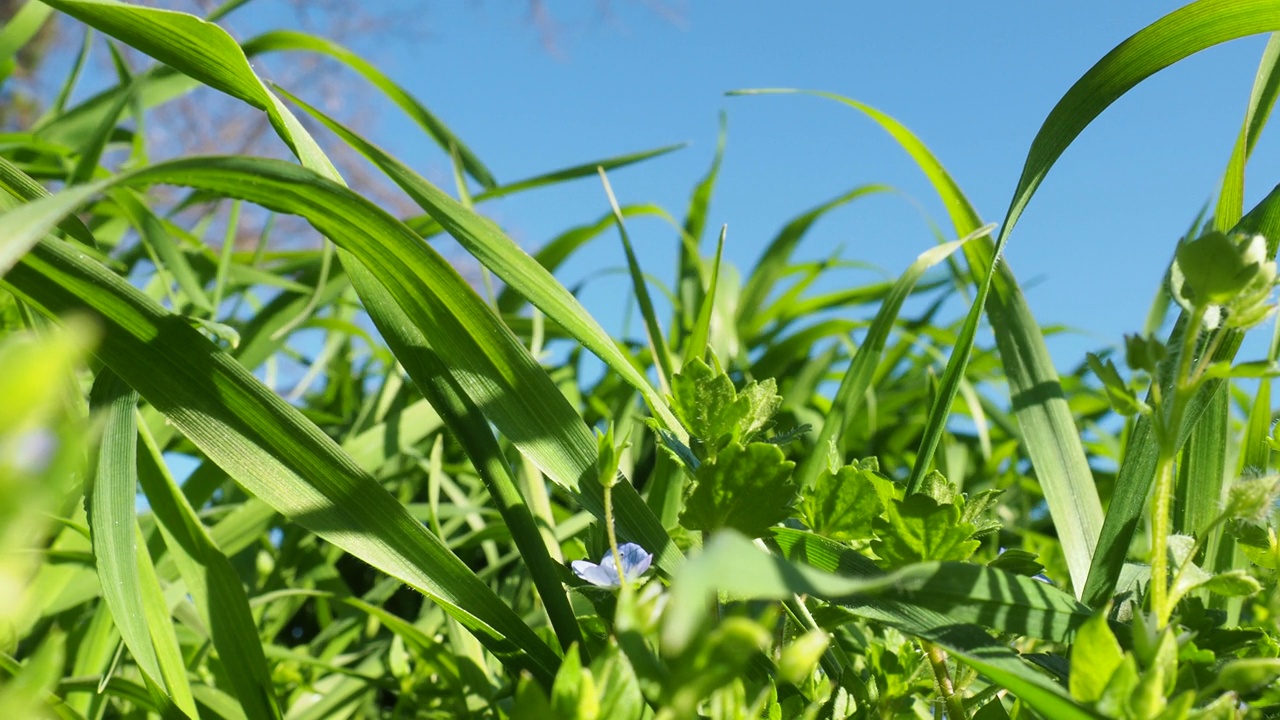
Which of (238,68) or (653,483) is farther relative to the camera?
(653,483)

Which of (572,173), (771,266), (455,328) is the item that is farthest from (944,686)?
(771,266)

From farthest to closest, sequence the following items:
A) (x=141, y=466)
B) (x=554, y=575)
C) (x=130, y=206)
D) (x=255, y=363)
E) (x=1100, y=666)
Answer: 1. (x=255, y=363)
2. (x=130, y=206)
3. (x=141, y=466)
4. (x=554, y=575)
5. (x=1100, y=666)

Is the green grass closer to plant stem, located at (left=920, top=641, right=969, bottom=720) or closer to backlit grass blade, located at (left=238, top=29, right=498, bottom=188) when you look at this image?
plant stem, located at (left=920, top=641, right=969, bottom=720)

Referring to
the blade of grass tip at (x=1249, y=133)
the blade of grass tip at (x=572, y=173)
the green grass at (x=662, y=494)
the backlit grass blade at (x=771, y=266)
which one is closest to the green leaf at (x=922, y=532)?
the green grass at (x=662, y=494)

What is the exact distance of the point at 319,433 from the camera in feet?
1.12

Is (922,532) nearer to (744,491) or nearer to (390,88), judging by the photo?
(744,491)

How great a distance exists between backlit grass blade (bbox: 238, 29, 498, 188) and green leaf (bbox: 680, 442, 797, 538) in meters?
0.61

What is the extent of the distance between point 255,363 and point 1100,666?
34.1 inches

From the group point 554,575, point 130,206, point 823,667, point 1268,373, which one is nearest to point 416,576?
point 554,575

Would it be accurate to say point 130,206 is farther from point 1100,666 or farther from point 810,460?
point 1100,666

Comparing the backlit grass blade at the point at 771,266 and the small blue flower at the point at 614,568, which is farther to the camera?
the backlit grass blade at the point at 771,266

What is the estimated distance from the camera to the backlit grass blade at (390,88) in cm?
83

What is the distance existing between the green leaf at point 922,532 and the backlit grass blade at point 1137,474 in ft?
0.29

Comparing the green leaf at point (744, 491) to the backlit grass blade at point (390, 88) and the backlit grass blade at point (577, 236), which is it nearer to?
the backlit grass blade at point (390, 88)
